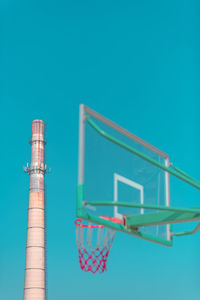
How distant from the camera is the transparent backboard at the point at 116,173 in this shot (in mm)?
5848

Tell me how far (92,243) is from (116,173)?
2.37 meters

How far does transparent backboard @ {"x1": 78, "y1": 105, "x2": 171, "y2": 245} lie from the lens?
19.2 feet

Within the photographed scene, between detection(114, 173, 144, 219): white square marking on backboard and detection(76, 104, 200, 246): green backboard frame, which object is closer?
detection(76, 104, 200, 246): green backboard frame

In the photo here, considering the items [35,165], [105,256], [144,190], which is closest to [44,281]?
[35,165]

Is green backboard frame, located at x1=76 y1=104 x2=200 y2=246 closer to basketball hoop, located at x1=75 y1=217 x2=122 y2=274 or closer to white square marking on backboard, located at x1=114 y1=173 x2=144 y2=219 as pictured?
white square marking on backboard, located at x1=114 y1=173 x2=144 y2=219

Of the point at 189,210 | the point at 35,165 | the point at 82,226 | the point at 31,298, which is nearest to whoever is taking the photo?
the point at 189,210

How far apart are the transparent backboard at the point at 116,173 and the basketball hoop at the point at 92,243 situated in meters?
1.10

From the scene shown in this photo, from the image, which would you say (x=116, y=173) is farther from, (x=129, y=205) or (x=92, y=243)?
(x=92, y=243)

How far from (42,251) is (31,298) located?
251 centimetres

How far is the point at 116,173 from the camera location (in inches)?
254

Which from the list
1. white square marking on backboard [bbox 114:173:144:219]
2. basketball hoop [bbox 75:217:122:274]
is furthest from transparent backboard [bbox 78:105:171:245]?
basketball hoop [bbox 75:217:122:274]

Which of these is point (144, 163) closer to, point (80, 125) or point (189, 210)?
point (189, 210)

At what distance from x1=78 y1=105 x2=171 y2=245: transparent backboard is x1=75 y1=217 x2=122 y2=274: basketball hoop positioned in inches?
43.5

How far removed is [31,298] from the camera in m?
26.6
